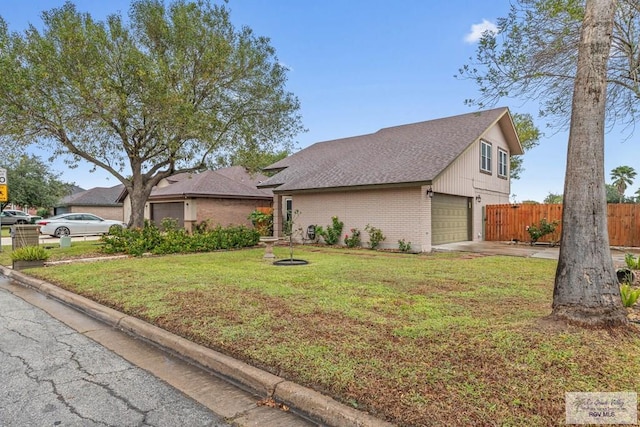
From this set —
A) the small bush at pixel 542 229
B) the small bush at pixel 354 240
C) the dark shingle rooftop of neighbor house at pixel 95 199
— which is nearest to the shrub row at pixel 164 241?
the small bush at pixel 354 240

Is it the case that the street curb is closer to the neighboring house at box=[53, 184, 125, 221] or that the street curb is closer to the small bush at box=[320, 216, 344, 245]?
the small bush at box=[320, 216, 344, 245]

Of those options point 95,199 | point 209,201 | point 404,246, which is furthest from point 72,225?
point 404,246

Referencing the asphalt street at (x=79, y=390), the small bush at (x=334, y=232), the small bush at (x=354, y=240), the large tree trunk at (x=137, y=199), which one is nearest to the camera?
the asphalt street at (x=79, y=390)

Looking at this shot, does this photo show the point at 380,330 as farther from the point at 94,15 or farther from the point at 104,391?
the point at 94,15

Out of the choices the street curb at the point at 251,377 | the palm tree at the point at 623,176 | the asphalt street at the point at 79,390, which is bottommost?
the asphalt street at the point at 79,390

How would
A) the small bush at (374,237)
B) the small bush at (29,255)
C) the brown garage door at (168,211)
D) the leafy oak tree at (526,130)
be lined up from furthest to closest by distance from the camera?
1. the leafy oak tree at (526,130)
2. the brown garage door at (168,211)
3. the small bush at (374,237)
4. the small bush at (29,255)

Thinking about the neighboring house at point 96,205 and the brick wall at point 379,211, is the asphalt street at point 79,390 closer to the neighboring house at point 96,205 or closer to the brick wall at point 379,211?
the brick wall at point 379,211

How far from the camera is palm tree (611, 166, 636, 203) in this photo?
146 ft

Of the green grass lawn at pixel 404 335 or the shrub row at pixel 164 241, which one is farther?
the shrub row at pixel 164 241

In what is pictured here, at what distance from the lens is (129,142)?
15.1 metres

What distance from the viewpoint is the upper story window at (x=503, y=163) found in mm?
18562

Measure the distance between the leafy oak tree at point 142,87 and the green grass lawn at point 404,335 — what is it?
682cm

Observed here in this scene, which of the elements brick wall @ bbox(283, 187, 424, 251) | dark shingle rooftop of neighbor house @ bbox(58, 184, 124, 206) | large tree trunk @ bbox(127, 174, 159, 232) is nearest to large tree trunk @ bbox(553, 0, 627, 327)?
brick wall @ bbox(283, 187, 424, 251)

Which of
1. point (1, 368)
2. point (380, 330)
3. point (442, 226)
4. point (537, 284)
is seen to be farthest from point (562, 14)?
point (1, 368)
